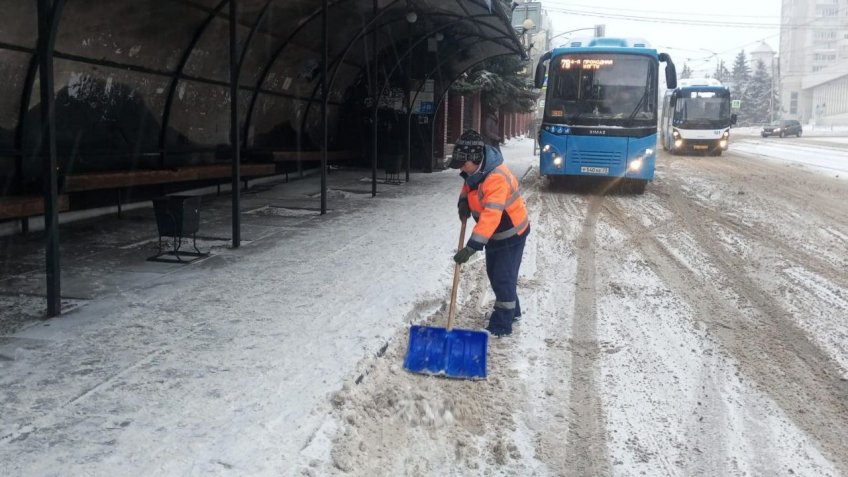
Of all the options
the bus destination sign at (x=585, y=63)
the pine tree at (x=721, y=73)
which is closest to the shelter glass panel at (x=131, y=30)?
the bus destination sign at (x=585, y=63)

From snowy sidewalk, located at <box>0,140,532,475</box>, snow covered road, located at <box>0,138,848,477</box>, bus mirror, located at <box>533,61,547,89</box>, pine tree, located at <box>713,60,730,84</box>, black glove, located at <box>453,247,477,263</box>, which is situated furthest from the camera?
pine tree, located at <box>713,60,730,84</box>

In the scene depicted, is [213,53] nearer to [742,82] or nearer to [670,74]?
[670,74]

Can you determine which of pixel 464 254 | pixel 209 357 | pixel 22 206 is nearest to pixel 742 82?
pixel 22 206

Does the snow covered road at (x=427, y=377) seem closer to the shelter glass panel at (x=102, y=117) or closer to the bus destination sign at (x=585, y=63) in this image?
the shelter glass panel at (x=102, y=117)

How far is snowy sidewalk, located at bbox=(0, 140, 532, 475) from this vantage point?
362cm

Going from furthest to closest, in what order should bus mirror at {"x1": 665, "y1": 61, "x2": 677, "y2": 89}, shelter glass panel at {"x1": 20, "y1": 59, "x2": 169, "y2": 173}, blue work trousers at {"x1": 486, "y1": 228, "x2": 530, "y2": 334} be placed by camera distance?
1. bus mirror at {"x1": 665, "y1": 61, "x2": 677, "y2": 89}
2. shelter glass panel at {"x1": 20, "y1": 59, "x2": 169, "y2": 173}
3. blue work trousers at {"x1": 486, "y1": 228, "x2": 530, "y2": 334}

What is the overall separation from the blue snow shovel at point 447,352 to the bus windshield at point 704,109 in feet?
97.2

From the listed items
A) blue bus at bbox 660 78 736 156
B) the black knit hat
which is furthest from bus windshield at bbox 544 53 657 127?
blue bus at bbox 660 78 736 156

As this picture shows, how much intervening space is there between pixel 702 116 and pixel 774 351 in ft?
93.5

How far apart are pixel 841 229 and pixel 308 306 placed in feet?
29.7

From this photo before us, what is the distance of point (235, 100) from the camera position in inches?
357

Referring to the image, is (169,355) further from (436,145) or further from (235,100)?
(436,145)

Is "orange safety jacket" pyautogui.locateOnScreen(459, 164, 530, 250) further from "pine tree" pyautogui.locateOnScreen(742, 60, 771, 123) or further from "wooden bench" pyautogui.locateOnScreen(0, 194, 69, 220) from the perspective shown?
"pine tree" pyautogui.locateOnScreen(742, 60, 771, 123)

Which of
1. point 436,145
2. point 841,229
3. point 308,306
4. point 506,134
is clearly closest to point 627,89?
point 841,229
